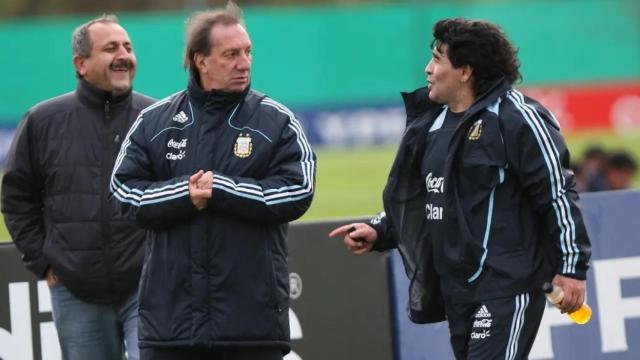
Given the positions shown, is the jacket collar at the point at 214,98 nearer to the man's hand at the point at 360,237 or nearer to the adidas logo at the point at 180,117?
the adidas logo at the point at 180,117

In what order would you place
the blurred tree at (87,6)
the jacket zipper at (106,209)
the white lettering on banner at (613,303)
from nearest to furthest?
1. the jacket zipper at (106,209)
2. the white lettering on banner at (613,303)
3. the blurred tree at (87,6)

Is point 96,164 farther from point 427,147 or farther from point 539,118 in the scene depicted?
point 539,118

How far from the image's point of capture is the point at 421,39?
104 ft

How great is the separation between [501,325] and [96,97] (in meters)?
2.34

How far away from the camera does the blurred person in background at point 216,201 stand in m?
5.46

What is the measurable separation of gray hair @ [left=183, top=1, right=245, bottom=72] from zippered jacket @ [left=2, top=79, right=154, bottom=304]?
0.94 metres

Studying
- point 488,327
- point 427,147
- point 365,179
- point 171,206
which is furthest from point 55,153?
point 365,179

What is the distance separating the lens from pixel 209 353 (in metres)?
5.58

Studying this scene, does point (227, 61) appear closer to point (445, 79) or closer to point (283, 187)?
point (283, 187)

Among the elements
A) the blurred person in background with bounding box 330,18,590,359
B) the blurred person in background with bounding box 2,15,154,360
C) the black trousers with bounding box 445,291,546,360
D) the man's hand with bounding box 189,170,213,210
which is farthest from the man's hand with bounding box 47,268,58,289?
the black trousers with bounding box 445,291,546,360

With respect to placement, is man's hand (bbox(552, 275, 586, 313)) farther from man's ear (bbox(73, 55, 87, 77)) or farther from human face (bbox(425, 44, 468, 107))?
man's ear (bbox(73, 55, 87, 77))

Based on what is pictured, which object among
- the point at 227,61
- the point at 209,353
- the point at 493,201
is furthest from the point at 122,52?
the point at 493,201

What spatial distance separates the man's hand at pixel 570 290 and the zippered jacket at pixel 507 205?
3 centimetres

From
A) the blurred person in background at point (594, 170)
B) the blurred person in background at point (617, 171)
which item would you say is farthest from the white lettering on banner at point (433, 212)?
the blurred person in background at point (617, 171)
